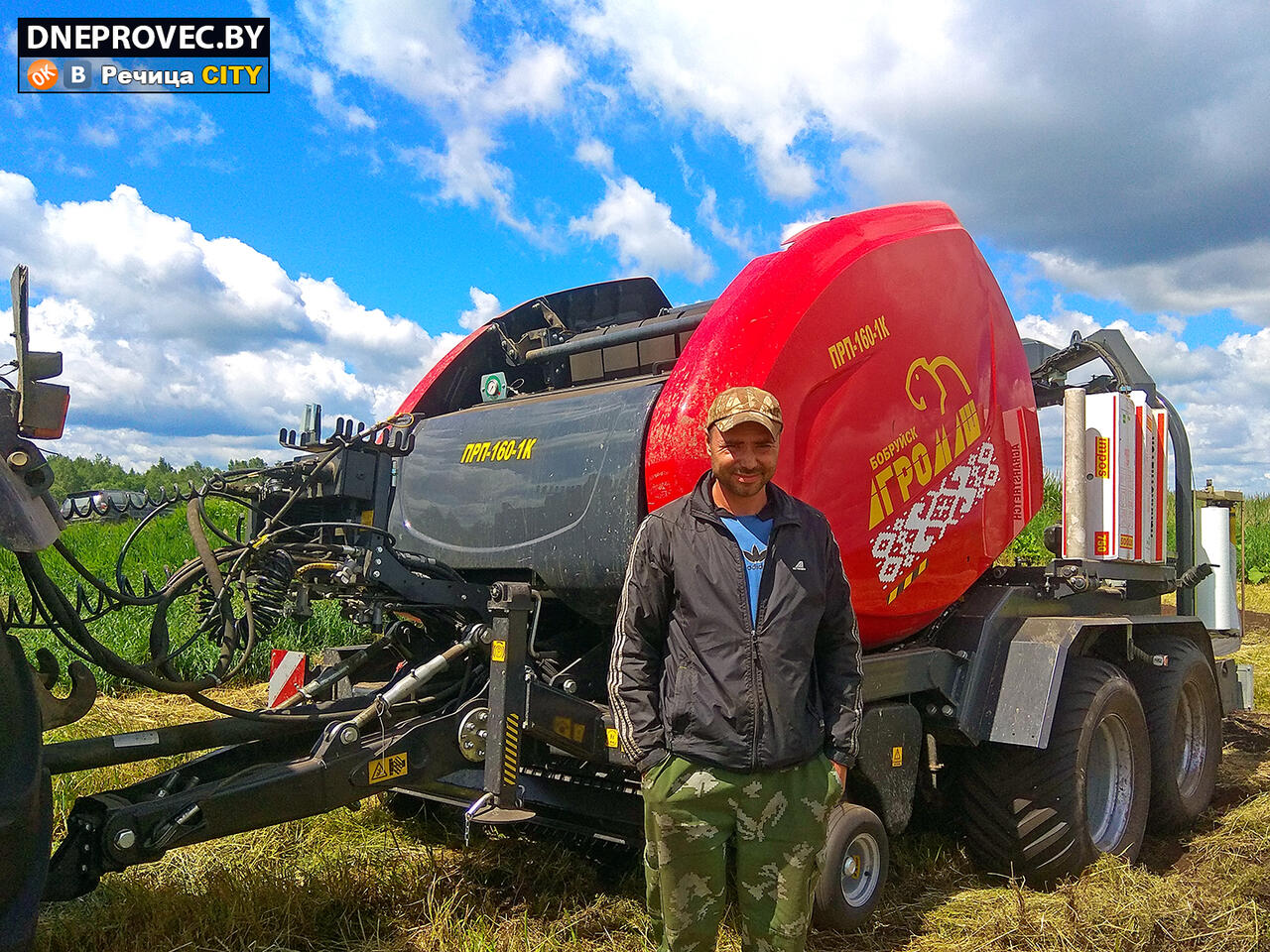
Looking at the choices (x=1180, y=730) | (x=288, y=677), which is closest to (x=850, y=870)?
(x=288, y=677)

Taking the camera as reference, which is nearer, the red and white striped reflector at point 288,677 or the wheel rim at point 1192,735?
the red and white striped reflector at point 288,677

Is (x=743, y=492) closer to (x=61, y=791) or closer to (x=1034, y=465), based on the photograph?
(x=1034, y=465)

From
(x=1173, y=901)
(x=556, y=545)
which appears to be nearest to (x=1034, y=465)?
(x=1173, y=901)

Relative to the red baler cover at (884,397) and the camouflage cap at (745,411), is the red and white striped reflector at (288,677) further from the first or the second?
the camouflage cap at (745,411)

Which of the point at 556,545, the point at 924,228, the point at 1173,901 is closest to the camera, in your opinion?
the point at 556,545

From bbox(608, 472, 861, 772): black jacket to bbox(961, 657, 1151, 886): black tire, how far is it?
195 centimetres

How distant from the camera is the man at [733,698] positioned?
246 cm

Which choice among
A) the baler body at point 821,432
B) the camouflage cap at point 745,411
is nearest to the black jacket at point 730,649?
the camouflage cap at point 745,411

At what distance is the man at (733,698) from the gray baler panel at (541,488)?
0.95m

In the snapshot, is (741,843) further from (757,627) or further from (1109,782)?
(1109,782)

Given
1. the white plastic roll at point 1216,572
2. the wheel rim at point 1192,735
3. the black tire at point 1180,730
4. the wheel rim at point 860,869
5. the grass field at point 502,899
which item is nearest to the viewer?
the grass field at point 502,899

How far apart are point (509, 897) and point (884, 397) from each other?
7.59ft

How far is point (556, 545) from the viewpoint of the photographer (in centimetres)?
373

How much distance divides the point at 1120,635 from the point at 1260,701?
3.87 meters
